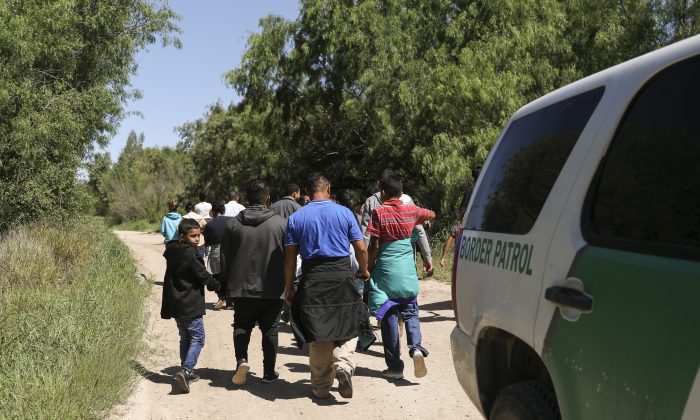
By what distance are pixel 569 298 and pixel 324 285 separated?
12.0ft

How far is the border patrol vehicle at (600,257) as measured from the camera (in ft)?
7.03

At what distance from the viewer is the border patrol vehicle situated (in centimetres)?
214

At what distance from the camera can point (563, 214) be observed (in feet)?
9.25

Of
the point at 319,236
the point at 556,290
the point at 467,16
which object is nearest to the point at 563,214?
the point at 556,290

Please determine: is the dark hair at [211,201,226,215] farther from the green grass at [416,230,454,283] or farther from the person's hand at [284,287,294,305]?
the person's hand at [284,287,294,305]

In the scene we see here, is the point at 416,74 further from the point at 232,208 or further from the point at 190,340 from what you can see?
the point at 190,340

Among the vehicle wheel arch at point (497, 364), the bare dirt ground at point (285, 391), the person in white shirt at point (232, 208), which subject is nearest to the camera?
the vehicle wheel arch at point (497, 364)

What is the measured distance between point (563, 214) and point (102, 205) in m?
72.9

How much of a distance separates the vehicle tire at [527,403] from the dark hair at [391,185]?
3.55 meters

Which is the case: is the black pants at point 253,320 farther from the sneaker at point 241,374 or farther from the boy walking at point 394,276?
the boy walking at point 394,276

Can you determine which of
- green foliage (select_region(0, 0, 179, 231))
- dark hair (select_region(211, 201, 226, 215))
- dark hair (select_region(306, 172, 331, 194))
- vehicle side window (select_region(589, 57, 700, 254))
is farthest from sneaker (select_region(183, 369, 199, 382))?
green foliage (select_region(0, 0, 179, 231))

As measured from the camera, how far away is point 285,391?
258 inches

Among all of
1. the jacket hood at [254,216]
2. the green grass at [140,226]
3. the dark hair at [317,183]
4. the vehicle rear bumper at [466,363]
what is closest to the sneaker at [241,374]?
the jacket hood at [254,216]

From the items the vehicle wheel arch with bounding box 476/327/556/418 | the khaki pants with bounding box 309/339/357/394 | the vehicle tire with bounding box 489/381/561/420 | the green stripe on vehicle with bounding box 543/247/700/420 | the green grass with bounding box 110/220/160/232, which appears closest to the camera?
the green stripe on vehicle with bounding box 543/247/700/420
